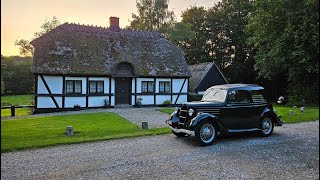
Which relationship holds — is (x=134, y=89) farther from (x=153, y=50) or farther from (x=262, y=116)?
(x=262, y=116)

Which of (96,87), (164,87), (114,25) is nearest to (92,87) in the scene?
(96,87)

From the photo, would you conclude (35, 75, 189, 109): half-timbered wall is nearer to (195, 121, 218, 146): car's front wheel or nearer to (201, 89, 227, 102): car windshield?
(201, 89, 227, 102): car windshield

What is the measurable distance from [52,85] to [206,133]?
45.1 ft

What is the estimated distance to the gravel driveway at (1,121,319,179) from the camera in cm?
591

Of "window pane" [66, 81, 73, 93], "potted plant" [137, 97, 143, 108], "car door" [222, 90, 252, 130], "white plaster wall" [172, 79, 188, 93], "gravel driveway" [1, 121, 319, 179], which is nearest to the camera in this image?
"gravel driveway" [1, 121, 319, 179]

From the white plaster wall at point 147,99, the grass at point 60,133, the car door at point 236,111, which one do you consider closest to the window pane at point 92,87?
the white plaster wall at point 147,99

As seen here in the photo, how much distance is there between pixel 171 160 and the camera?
712 cm

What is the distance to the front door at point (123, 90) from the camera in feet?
71.6

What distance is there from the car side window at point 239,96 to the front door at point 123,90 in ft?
43.6

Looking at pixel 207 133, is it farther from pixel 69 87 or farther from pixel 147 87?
pixel 147 87

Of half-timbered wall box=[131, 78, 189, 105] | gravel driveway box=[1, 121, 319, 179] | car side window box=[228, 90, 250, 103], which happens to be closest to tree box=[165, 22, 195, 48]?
half-timbered wall box=[131, 78, 189, 105]

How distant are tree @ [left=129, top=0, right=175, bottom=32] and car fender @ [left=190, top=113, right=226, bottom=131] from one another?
27.6 metres

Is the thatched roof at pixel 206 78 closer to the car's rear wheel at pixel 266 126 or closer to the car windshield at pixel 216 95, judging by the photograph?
the car windshield at pixel 216 95

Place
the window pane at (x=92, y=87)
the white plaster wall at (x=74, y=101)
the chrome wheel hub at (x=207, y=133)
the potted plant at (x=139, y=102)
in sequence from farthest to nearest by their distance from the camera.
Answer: the potted plant at (x=139, y=102) < the window pane at (x=92, y=87) < the white plaster wall at (x=74, y=101) < the chrome wheel hub at (x=207, y=133)
